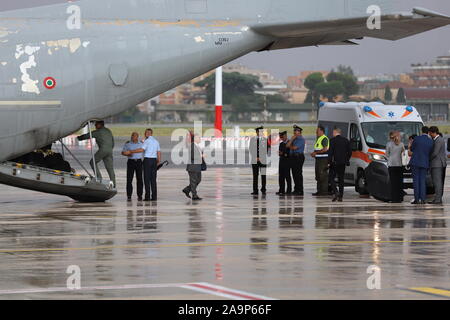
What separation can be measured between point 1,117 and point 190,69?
4.36 meters

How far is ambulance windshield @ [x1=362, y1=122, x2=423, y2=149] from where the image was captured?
26.0 m

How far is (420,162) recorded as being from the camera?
22766 millimetres

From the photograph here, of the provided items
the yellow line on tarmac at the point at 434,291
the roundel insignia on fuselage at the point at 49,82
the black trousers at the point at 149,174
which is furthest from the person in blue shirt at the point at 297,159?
the yellow line on tarmac at the point at 434,291

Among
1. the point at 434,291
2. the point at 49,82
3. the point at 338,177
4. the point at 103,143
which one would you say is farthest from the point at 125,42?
the point at 434,291

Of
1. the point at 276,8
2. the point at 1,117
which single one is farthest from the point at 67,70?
the point at 276,8

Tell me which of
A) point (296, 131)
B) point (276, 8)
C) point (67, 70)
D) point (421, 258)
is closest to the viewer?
point (421, 258)

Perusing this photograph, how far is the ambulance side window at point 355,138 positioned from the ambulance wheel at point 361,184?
2.13 feet

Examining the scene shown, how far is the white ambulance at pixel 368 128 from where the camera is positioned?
25719mm

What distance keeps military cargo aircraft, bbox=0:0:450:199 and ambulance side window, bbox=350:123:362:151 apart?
3585 mm

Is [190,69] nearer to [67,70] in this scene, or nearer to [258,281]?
[67,70]

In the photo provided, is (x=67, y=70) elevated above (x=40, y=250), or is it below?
above

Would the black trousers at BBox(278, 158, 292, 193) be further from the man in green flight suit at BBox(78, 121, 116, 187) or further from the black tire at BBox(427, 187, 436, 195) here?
the man in green flight suit at BBox(78, 121, 116, 187)

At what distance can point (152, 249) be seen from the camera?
15477 millimetres

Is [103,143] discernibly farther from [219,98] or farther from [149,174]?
[219,98]
